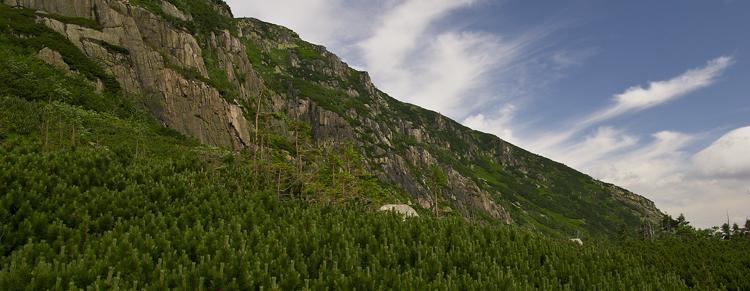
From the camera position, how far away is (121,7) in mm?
64438

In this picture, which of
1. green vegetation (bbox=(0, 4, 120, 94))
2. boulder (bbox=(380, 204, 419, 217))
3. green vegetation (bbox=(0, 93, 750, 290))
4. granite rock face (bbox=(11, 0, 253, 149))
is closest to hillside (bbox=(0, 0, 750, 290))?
green vegetation (bbox=(0, 93, 750, 290))

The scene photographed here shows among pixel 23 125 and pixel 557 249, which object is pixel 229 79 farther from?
pixel 557 249

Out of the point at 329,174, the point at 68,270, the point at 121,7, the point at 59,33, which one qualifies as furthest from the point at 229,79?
the point at 68,270

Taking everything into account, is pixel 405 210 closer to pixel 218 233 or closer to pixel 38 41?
pixel 218 233

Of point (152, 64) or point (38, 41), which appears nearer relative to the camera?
point (38, 41)

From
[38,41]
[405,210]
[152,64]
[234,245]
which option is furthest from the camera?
[152,64]

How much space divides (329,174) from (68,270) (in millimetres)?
37371

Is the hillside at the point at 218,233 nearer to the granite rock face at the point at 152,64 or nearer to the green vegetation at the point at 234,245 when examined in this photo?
the green vegetation at the point at 234,245

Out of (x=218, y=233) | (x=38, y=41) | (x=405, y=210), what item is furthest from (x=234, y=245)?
(x=38, y=41)

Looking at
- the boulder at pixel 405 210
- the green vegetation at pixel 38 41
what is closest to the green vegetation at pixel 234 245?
the boulder at pixel 405 210

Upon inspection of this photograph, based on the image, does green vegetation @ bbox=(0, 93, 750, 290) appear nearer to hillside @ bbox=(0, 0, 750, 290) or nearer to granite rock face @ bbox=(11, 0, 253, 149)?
hillside @ bbox=(0, 0, 750, 290)

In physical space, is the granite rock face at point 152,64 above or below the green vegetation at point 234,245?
above

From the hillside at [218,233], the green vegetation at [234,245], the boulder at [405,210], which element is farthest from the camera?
the boulder at [405,210]

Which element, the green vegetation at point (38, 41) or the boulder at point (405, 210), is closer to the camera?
the boulder at point (405, 210)
